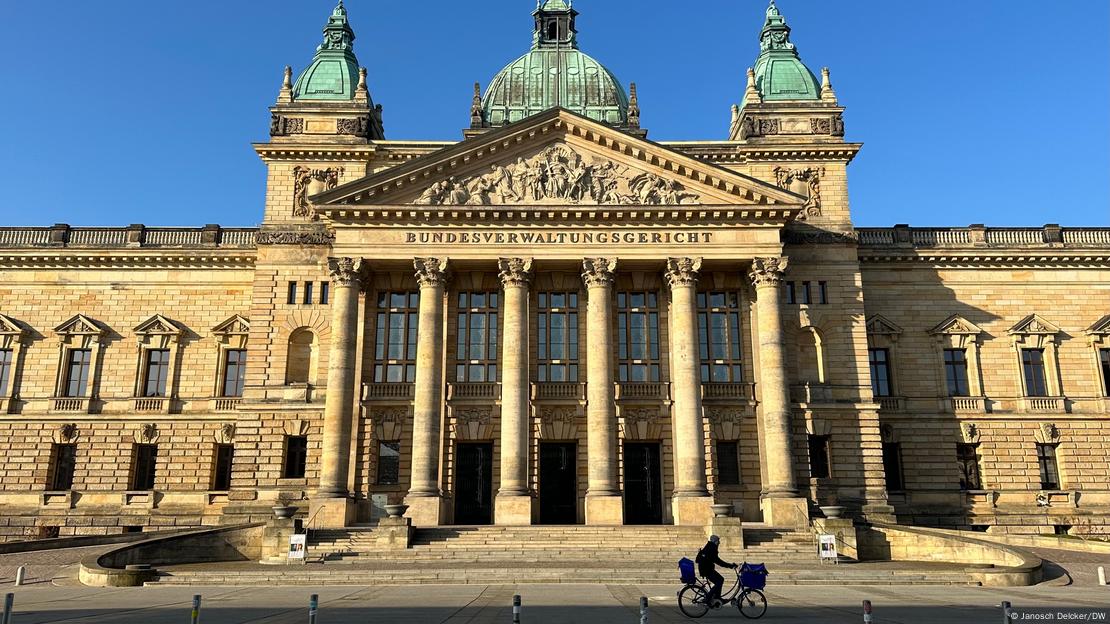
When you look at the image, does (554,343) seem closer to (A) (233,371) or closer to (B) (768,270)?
(B) (768,270)

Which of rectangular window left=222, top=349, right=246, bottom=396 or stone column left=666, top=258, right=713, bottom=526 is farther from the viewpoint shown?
rectangular window left=222, top=349, right=246, bottom=396

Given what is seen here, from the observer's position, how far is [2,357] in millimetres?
46281

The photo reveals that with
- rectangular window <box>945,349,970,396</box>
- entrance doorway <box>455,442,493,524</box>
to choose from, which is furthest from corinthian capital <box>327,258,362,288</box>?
rectangular window <box>945,349,970,396</box>

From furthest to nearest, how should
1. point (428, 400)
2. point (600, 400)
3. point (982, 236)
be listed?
point (982, 236)
point (600, 400)
point (428, 400)

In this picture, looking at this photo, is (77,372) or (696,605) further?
→ (77,372)

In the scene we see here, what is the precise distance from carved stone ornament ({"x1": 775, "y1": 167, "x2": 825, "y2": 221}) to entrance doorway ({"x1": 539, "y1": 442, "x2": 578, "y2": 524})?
1833 cm

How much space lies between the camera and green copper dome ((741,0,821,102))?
47406 mm

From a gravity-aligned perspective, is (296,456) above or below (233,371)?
below

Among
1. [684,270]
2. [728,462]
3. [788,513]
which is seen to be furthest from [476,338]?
[788,513]

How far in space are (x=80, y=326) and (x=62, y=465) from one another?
7752 mm

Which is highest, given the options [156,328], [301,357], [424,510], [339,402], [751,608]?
[156,328]

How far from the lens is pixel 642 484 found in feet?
130

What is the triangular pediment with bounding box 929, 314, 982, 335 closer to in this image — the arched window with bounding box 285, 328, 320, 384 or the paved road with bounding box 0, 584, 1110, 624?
the paved road with bounding box 0, 584, 1110, 624

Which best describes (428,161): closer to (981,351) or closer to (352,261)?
(352,261)
